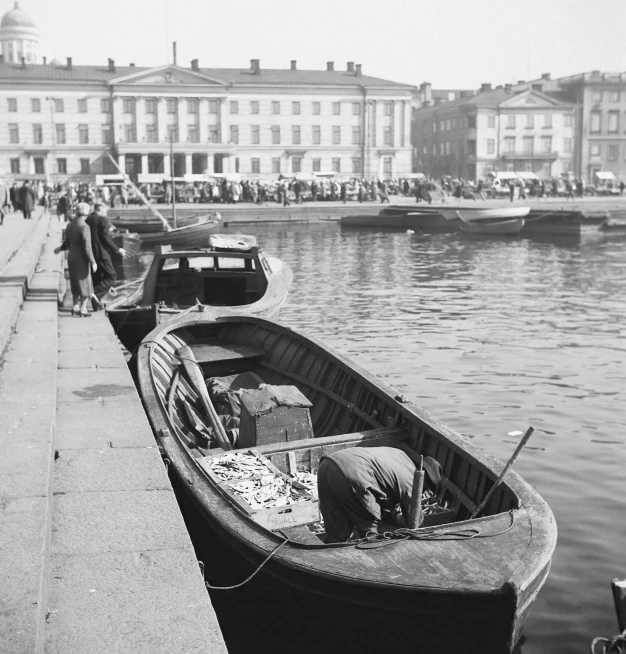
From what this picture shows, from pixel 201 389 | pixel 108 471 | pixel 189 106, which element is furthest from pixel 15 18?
pixel 108 471

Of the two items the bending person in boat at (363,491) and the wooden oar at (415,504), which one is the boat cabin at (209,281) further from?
the wooden oar at (415,504)

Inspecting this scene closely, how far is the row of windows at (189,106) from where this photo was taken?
89.9 meters

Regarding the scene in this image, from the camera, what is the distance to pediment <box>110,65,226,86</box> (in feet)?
296

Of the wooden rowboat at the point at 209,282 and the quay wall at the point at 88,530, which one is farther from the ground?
the wooden rowboat at the point at 209,282

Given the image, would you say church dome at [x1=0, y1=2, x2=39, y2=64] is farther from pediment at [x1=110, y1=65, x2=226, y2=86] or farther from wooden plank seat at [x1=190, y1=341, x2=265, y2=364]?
wooden plank seat at [x1=190, y1=341, x2=265, y2=364]

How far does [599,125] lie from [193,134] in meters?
44.5

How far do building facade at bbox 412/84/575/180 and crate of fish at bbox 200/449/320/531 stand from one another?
92.3 metres

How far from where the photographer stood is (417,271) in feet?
105

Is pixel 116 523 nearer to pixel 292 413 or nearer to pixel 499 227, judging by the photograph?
pixel 292 413

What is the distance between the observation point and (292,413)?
8.55 meters

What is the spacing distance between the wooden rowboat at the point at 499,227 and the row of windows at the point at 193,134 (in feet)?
153

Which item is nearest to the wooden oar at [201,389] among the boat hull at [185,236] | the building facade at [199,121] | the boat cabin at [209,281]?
the boat cabin at [209,281]

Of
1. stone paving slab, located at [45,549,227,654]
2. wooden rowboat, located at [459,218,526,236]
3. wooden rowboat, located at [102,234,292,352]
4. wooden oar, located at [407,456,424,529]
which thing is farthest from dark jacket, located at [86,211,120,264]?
wooden rowboat, located at [459,218,526,236]

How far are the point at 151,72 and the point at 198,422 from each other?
86.5m
